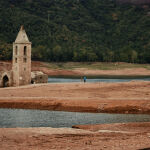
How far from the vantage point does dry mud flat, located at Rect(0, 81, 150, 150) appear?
21.4m

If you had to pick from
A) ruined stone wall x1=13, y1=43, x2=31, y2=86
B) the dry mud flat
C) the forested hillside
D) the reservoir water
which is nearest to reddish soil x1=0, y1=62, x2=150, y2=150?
the dry mud flat

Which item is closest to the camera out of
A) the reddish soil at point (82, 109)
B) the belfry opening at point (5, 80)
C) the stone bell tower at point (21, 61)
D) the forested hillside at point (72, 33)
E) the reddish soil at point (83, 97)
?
the reddish soil at point (82, 109)

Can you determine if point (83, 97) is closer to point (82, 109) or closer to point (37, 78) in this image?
point (82, 109)

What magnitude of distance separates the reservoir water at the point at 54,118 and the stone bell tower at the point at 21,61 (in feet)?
62.8

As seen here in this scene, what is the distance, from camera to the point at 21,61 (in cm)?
5759

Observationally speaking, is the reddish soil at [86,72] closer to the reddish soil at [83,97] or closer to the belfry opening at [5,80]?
the belfry opening at [5,80]

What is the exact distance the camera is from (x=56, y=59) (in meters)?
133

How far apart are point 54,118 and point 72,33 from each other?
140m

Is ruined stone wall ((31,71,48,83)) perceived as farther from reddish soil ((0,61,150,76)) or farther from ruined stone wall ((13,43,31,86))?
reddish soil ((0,61,150,76))

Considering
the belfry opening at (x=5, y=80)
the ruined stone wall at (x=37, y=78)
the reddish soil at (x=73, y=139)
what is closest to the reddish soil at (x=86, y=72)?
the ruined stone wall at (x=37, y=78)

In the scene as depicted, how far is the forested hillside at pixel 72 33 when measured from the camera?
135875mm

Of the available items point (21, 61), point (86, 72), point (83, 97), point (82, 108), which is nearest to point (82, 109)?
point (82, 108)

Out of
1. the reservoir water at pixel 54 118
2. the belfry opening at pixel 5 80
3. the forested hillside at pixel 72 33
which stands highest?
the forested hillside at pixel 72 33

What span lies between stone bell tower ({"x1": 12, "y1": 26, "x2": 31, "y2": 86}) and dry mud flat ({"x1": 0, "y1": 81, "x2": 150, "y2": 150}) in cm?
693
